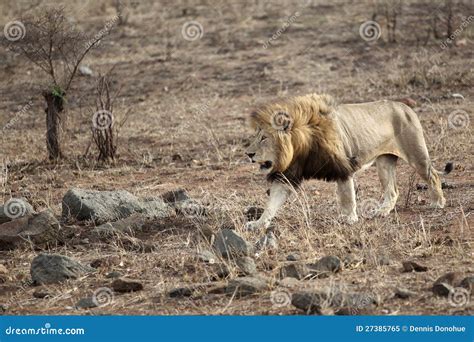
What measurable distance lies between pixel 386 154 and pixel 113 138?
3.95 meters

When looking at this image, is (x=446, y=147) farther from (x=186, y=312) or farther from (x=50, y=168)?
(x=186, y=312)

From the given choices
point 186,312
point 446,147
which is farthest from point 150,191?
point 186,312

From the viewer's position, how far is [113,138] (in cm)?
1192

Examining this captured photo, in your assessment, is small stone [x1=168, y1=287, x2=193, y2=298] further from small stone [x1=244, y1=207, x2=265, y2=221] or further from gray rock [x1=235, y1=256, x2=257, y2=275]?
small stone [x1=244, y1=207, x2=265, y2=221]

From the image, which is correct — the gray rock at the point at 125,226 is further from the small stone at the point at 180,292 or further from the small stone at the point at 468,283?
the small stone at the point at 468,283

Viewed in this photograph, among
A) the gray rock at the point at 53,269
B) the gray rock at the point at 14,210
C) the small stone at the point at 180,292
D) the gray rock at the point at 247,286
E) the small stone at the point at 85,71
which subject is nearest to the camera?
the gray rock at the point at 247,286

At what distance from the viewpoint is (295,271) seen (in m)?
6.66

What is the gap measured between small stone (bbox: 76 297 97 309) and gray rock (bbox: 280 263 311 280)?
49.2 inches

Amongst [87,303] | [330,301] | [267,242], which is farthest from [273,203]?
[330,301]

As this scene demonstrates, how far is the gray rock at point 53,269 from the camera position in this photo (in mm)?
7016

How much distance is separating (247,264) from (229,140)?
5728mm

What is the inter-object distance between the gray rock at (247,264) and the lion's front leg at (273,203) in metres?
1.10

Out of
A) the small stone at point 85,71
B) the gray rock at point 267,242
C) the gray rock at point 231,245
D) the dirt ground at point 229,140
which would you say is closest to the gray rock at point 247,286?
the dirt ground at point 229,140

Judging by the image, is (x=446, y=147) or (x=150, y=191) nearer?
(x=150, y=191)
